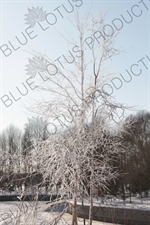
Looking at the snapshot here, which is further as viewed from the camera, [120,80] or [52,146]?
[120,80]

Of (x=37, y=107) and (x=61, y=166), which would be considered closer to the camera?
(x=61, y=166)

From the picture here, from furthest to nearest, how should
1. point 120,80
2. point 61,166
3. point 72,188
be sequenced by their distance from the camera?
point 120,80, point 72,188, point 61,166

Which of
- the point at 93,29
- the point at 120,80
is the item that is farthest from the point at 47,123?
the point at 93,29

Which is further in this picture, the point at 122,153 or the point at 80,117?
the point at 122,153

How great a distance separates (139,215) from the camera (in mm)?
6906

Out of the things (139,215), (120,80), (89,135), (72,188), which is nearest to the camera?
(72,188)

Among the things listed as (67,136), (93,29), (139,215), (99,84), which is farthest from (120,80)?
(139,215)

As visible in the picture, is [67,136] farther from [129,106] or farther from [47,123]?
[129,106]

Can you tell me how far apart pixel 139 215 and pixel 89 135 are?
3670 mm

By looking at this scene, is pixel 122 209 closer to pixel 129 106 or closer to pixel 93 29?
pixel 129 106

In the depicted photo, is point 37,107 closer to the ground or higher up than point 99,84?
closer to the ground

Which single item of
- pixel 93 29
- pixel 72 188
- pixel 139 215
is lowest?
pixel 139 215

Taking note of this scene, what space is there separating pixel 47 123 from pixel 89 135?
2.57 ft

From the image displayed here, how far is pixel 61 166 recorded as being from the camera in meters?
3.83
